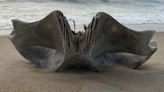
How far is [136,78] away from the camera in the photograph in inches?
67.4

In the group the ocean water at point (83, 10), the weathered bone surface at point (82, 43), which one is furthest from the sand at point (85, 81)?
the ocean water at point (83, 10)

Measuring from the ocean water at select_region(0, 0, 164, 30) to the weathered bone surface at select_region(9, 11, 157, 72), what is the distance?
3589 mm

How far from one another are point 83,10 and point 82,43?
24.5 feet

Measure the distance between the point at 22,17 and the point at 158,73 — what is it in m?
6.18

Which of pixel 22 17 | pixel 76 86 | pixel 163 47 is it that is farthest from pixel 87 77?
pixel 22 17

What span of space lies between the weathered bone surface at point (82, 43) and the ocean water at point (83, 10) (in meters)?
3.59

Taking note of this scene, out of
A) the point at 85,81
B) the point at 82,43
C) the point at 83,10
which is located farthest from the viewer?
the point at 83,10

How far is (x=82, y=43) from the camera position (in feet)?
5.59

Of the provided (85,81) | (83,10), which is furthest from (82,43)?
(83,10)

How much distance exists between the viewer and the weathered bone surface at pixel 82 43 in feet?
5.57

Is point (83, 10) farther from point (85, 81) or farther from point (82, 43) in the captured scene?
point (85, 81)

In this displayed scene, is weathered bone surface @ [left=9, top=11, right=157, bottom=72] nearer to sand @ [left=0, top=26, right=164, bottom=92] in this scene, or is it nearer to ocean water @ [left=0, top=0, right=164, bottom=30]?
sand @ [left=0, top=26, right=164, bottom=92]

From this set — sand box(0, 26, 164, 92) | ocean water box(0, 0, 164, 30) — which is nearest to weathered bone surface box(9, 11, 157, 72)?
sand box(0, 26, 164, 92)

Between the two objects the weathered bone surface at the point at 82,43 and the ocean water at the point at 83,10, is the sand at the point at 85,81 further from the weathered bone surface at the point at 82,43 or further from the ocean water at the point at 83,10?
the ocean water at the point at 83,10
